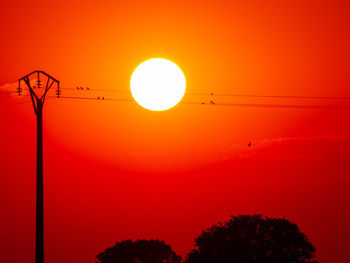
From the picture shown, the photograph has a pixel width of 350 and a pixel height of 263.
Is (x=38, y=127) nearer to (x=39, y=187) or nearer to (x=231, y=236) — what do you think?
(x=39, y=187)

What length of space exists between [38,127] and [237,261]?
3449cm

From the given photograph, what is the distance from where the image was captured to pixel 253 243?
237 feet

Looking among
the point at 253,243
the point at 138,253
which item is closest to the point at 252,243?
the point at 253,243

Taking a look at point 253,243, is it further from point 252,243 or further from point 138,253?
point 138,253

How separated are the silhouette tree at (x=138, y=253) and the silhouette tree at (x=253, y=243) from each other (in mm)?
30103

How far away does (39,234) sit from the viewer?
42.9 m

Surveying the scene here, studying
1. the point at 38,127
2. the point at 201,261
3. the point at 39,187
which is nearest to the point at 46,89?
the point at 38,127

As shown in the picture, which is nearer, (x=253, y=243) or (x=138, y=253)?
(x=253, y=243)

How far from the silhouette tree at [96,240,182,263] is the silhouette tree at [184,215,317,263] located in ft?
98.8

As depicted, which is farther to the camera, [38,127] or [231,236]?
[231,236]

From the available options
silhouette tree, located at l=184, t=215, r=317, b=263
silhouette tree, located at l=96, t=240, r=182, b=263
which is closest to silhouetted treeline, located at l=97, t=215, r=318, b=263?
silhouette tree, located at l=184, t=215, r=317, b=263

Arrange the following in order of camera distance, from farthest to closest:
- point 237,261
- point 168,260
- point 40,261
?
point 168,260
point 237,261
point 40,261

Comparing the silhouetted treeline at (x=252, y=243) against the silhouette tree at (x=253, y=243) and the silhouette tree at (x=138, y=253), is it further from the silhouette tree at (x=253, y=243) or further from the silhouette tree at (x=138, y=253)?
the silhouette tree at (x=138, y=253)

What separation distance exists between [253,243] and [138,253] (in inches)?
1424
